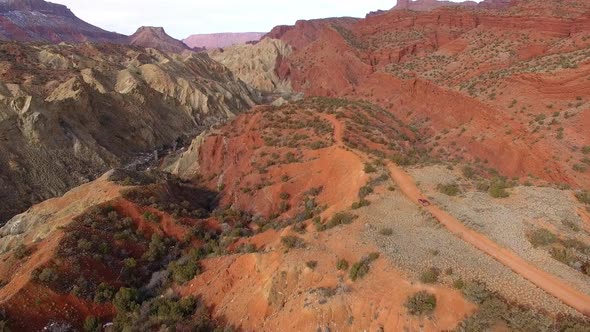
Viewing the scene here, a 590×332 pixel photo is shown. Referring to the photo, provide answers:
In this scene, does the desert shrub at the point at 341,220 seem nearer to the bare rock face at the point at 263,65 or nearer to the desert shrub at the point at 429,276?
the desert shrub at the point at 429,276

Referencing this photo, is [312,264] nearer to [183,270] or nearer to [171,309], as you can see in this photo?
[171,309]

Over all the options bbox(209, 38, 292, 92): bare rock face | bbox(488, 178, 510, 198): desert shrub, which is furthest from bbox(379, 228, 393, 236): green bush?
bbox(209, 38, 292, 92): bare rock face

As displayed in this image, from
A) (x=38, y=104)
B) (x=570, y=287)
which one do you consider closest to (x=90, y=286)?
(x=570, y=287)

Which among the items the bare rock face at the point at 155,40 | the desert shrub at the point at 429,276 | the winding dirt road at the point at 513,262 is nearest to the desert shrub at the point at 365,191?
the winding dirt road at the point at 513,262

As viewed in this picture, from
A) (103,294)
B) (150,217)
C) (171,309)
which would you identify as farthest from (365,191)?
(103,294)

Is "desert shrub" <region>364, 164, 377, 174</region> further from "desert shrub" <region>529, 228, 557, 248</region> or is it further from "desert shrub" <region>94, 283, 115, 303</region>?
"desert shrub" <region>94, 283, 115, 303</region>
